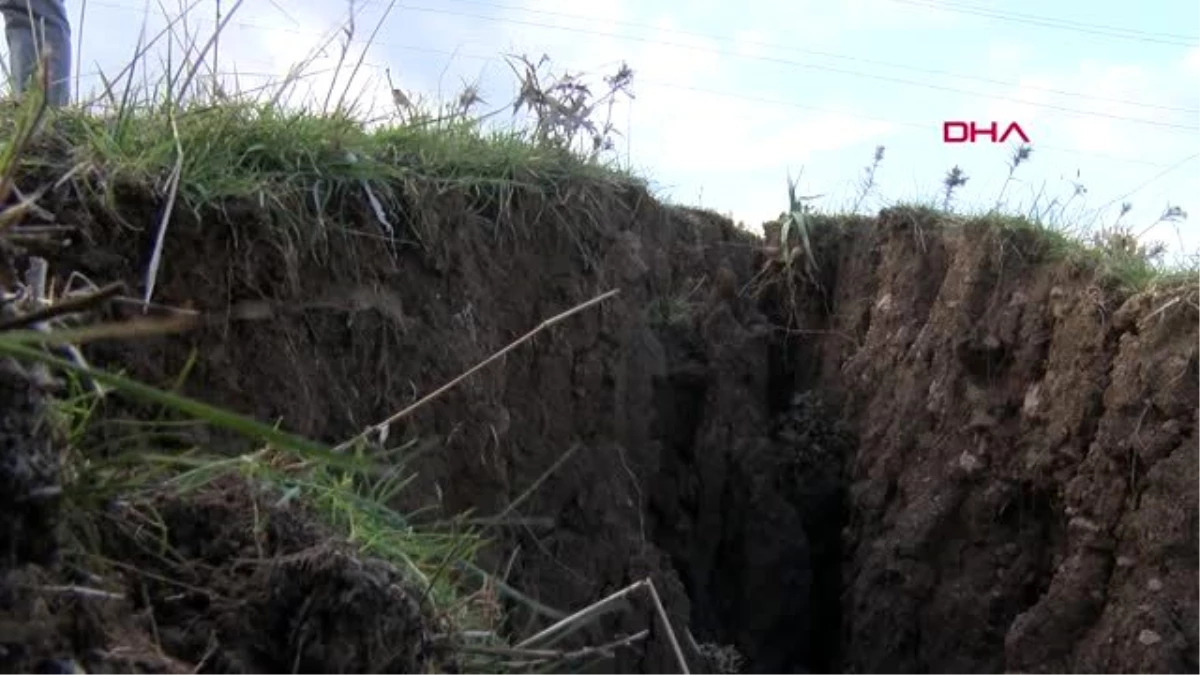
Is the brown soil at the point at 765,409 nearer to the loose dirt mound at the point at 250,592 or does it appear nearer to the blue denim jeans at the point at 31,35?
the blue denim jeans at the point at 31,35

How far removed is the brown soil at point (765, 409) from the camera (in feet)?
12.4

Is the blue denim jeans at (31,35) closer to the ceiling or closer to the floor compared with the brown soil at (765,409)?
closer to the ceiling

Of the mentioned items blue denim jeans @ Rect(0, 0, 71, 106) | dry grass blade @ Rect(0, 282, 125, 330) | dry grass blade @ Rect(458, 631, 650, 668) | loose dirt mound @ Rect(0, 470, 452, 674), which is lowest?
dry grass blade @ Rect(458, 631, 650, 668)

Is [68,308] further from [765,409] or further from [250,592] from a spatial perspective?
[765,409]

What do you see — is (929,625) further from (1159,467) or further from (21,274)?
(21,274)

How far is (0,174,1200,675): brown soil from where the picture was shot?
379 centimetres

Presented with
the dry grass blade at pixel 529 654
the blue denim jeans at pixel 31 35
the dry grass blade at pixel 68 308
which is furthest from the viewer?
the blue denim jeans at pixel 31 35

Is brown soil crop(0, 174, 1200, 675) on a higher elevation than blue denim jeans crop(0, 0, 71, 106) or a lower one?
lower

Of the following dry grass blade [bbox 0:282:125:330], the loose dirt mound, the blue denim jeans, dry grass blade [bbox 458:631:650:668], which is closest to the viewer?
dry grass blade [bbox 0:282:125:330]

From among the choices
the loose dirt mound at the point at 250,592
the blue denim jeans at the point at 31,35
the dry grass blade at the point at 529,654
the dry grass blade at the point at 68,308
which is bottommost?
the dry grass blade at the point at 529,654

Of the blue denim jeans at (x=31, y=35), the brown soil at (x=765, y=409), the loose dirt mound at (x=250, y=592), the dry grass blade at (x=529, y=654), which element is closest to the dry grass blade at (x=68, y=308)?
the loose dirt mound at (x=250, y=592)

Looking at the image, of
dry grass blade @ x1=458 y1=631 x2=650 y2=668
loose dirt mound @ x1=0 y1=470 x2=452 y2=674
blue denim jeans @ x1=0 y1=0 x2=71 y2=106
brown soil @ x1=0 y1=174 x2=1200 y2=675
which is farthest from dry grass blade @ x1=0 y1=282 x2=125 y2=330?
blue denim jeans @ x1=0 y1=0 x2=71 y2=106

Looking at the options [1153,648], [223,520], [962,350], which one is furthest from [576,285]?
[223,520]

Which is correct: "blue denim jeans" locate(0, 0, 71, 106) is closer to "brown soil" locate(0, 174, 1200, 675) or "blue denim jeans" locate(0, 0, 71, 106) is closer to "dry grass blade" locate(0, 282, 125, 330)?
"brown soil" locate(0, 174, 1200, 675)
